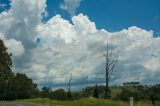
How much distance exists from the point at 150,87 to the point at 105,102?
112ft

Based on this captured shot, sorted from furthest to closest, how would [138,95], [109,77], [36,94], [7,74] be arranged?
1. [36,94]
2. [7,74]
3. [138,95]
4. [109,77]

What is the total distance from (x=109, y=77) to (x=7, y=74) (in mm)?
23642

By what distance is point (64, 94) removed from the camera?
128875 mm

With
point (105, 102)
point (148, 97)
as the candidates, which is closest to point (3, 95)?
point (148, 97)

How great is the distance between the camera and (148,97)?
7738cm

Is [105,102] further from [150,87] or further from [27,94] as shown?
[27,94]

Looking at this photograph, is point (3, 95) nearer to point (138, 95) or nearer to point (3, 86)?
point (3, 86)

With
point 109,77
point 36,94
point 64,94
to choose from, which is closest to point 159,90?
point 109,77

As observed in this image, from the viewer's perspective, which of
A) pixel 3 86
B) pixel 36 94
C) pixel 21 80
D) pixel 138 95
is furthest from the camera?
pixel 36 94

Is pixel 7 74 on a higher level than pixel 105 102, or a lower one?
higher

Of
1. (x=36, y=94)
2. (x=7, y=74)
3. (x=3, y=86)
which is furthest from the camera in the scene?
(x=36, y=94)

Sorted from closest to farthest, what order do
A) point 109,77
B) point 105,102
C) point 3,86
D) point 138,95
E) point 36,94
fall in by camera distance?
point 105,102 → point 109,77 → point 138,95 → point 3,86 → point 36,94

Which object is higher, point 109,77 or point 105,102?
point 109,77

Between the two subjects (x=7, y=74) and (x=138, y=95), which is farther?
(x=7, y=74)
